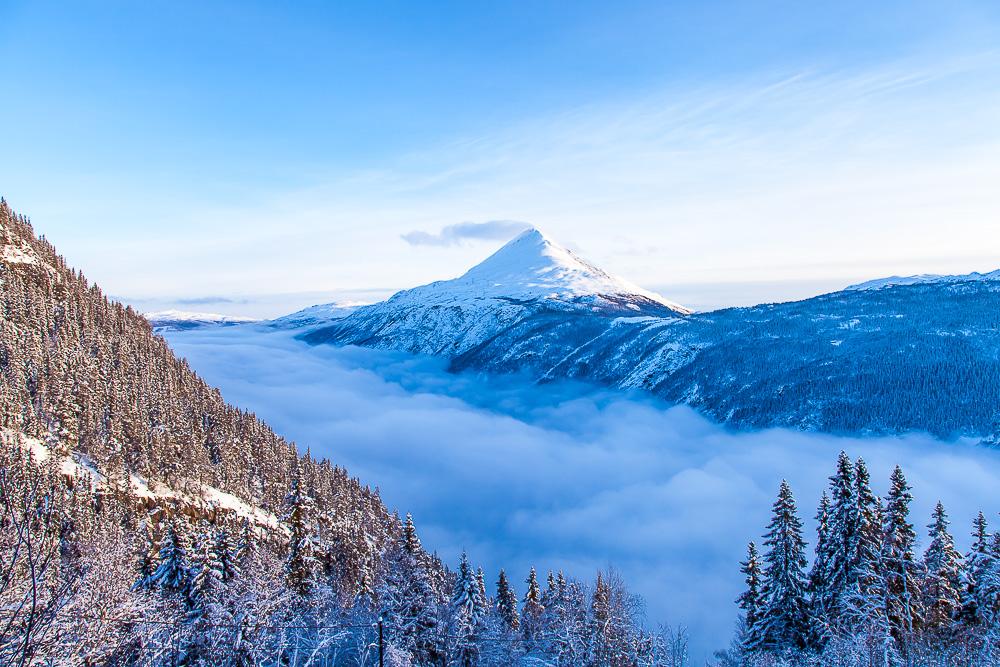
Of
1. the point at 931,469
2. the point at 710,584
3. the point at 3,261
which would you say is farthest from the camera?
the point at 931,469

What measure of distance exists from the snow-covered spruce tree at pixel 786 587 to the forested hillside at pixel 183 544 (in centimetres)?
747

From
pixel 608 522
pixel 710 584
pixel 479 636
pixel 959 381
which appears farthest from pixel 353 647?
pixel 959 381

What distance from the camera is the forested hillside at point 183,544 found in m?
22.2

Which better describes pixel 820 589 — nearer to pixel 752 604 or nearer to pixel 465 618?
pixel 752 604

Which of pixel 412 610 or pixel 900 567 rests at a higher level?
pixel 900 567

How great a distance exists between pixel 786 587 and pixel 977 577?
11.6m

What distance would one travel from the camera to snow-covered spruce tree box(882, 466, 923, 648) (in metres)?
34.2

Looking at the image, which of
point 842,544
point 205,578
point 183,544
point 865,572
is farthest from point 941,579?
point 183,544

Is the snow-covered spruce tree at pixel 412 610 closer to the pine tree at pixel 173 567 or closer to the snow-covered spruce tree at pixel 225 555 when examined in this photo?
the snow-covered spruce tree at pixel 225 555

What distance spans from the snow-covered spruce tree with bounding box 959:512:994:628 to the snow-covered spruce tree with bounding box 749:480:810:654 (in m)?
8.95

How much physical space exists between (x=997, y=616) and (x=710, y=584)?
10394 cm

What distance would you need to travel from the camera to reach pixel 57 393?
102250 millimetres

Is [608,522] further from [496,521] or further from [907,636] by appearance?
[907,636]

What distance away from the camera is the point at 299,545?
48750mm
